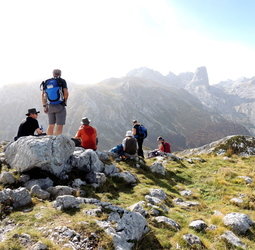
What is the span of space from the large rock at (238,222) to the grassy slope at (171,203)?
0.77 ft

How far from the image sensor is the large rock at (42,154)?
1181 centimetres

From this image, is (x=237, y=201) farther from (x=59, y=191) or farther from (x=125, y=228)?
(x=59, y=191)

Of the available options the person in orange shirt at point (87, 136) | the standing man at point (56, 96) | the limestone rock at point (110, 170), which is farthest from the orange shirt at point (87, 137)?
the limestone rock at point (110, 170)

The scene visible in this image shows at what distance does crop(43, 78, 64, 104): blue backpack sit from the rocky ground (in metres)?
2.62

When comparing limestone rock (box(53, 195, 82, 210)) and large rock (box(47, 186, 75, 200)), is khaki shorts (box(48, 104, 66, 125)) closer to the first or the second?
large rock (box(47, 186, 75, 200))

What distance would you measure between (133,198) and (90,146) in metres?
8.00

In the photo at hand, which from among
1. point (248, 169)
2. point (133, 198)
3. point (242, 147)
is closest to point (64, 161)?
point (133, 198)

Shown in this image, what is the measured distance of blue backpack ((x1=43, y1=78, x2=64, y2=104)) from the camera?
14430mm

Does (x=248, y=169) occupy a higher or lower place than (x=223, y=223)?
lower

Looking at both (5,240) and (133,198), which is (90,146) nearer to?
(133,198)

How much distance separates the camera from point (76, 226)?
296 inches

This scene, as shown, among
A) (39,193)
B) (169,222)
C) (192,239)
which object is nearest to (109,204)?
(169,222)

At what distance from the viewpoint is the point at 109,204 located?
9.29m

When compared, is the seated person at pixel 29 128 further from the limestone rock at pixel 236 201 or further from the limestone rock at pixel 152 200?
the limestone rock at pixel 236 201
